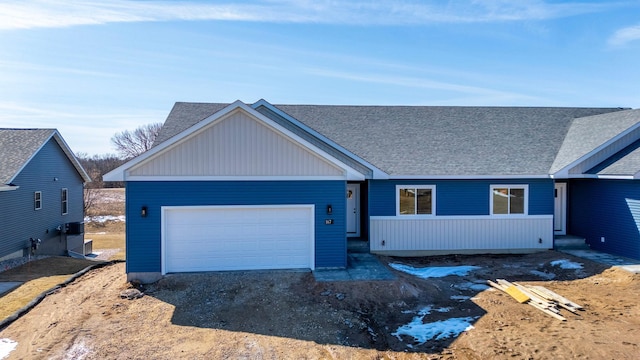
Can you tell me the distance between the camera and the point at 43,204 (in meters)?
19.1

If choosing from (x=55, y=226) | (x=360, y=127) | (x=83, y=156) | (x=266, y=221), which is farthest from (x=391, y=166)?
(x=83, y=156)

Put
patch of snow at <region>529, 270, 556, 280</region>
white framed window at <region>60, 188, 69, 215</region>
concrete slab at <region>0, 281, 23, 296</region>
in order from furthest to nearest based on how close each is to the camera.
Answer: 1. white framed window at <region>60, 188, 69, 215</region>
2. patch of snow at <region>529, 270, 556, 280</region>
3. concrete slab at <region>0, 281, 23, 296</region>

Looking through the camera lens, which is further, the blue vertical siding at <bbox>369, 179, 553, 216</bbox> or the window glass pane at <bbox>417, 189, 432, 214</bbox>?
the window glass pane at <bbox>417, 189, 432, 214</bbox>

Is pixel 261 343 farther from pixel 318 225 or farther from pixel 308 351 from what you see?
pixel 318 225

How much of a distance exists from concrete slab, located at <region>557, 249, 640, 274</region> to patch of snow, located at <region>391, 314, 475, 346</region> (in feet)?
22.4

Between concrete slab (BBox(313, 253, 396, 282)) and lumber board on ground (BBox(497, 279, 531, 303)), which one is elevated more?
concrete slab (BBox(313, 253, 396, 282))

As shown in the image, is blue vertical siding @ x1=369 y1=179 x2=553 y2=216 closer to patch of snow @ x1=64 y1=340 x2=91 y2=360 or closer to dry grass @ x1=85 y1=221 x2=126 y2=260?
patch of snow @ x1=64 y1=340 x2=91 y2=360

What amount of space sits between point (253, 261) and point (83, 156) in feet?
204

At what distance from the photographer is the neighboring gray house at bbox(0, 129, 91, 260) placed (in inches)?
642

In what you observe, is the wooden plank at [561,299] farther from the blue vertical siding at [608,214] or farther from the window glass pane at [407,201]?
the blue vertical siding at [608,214]

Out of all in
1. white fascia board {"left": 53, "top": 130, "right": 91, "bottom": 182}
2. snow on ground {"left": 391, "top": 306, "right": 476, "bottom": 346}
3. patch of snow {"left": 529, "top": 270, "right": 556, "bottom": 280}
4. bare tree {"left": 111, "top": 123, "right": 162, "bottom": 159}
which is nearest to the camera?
snow on ground {"left": 391, "top": 306, "right": 476, "bottom": 346}

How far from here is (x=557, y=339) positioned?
7777 millimetres

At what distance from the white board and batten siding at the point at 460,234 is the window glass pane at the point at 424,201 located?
1.07ft

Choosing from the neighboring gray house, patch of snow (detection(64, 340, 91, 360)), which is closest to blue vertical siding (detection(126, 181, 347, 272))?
patch of snow (detection(64, 340, 91, 360))
